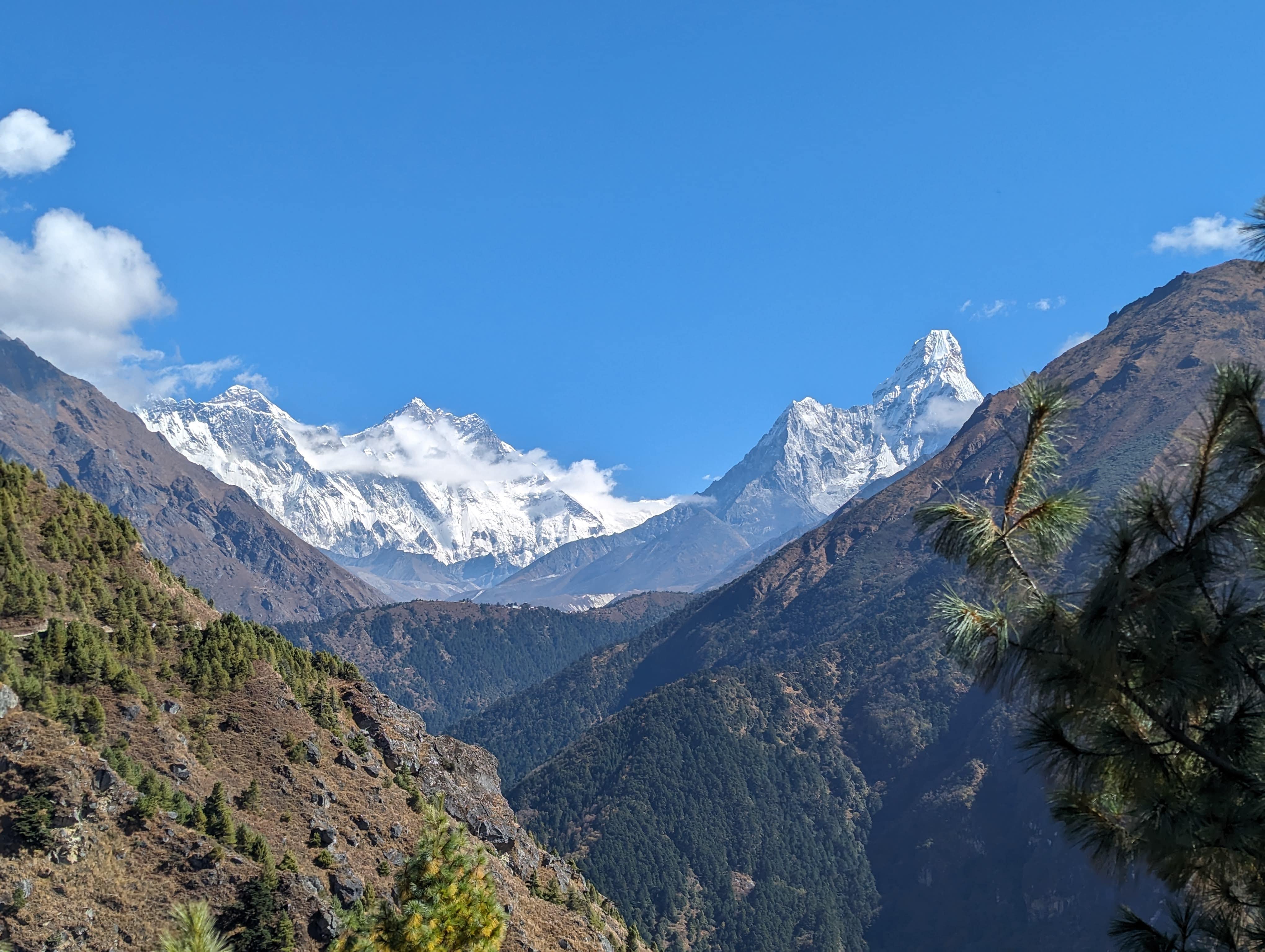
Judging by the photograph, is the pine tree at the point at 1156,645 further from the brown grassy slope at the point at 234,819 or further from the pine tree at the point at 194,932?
the brown grassy slope at the point at 234,819

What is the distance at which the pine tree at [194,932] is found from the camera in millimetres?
13523

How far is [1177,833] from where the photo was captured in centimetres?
1222

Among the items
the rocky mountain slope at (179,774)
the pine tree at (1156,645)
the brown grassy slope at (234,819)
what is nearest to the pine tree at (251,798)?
the rocky mountain slope at (179,774)

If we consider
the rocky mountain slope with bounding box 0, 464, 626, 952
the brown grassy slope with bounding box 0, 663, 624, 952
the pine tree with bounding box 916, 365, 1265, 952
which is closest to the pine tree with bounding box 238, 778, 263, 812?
the rocky mountain slope with bounding box 0, 464, 626, 952

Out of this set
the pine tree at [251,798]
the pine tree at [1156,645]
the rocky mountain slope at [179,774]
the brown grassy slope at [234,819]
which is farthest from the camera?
the pine tree at [251,798]

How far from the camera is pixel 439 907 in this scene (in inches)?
1163

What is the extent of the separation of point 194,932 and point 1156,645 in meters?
15.4

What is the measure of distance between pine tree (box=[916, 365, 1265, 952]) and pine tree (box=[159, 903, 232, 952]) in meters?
13.0

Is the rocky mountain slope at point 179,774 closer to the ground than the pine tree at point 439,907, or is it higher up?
higher up

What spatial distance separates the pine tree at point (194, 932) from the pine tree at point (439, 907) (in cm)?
1645

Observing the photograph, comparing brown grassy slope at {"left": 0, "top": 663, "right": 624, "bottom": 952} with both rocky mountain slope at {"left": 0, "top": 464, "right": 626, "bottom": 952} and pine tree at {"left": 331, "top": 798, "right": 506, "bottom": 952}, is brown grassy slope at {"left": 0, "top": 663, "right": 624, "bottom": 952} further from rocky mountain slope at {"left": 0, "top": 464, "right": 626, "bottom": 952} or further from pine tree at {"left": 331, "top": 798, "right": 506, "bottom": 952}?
pine tree at {"left": 331, "top": 798, "right": 506, "bottom": 952}

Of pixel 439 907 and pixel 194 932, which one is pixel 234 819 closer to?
pixel 439 907

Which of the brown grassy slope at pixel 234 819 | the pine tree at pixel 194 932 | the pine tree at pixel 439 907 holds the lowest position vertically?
the pine tree at pixel 439 907

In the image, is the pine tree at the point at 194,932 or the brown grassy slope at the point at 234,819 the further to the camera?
the brown grassy slope at the point at 234,819
